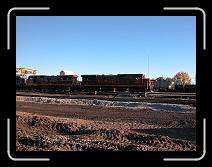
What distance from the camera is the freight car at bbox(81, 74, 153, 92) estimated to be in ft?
157

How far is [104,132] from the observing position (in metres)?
10.7

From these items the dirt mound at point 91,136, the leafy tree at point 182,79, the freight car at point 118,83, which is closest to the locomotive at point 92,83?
the freight car at point 118,83

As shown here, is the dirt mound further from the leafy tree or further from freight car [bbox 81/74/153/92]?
the leafy tree

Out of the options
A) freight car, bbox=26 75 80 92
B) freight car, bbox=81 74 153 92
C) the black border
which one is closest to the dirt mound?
the black border

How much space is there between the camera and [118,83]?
160 feet

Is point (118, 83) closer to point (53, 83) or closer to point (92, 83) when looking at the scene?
point (92, 83)
